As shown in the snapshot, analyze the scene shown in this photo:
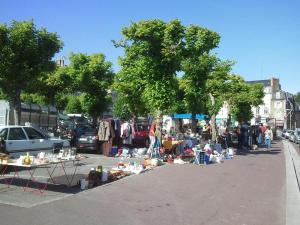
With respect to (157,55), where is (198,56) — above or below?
above

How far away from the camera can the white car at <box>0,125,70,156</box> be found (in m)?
14.1

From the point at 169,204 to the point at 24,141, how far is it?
23.9ft

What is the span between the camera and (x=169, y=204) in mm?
9258

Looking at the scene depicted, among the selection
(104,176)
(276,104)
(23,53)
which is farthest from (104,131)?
(276,104)

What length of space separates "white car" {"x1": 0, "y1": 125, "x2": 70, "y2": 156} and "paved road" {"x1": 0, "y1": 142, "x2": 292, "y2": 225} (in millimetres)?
4034

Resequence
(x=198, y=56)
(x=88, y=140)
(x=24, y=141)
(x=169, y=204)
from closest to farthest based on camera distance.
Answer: (x=169, y=204) < (x=24, y=141) < (x=88, y=140) < (x=198, y=56)

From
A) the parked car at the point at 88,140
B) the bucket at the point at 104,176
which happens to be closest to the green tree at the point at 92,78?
the parked car at the point at 88,140

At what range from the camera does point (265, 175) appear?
15.1 m

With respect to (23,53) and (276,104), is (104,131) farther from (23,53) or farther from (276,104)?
(276,104)

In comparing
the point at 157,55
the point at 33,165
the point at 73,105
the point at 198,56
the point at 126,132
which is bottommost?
the point at 33,165

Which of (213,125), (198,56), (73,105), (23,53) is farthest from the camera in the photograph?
(73,105)

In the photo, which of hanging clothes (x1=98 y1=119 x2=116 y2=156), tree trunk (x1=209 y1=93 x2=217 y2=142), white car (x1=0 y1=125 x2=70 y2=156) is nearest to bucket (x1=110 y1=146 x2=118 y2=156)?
hanging clothes (x1=98 y1=119 x2=116 y2=156)

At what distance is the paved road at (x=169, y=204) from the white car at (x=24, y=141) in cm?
403

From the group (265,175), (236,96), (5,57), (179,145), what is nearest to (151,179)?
(265,175)
